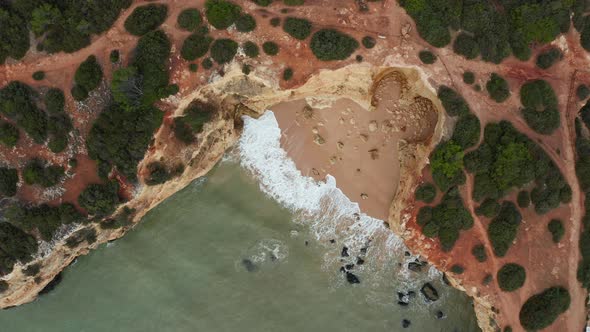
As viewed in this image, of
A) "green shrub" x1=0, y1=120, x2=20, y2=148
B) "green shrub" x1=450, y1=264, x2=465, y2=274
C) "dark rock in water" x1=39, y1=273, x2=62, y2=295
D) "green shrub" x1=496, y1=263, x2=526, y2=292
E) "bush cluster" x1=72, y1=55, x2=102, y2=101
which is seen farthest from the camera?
"dark rock in water" x1=39, y1=273, x2=62, y2=295

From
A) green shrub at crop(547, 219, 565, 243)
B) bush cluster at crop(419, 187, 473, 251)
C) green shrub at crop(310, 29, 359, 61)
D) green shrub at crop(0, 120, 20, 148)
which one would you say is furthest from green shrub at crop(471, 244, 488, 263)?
green shrub at crop(0, 120, 20, 148)

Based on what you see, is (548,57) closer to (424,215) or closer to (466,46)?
(466,46)

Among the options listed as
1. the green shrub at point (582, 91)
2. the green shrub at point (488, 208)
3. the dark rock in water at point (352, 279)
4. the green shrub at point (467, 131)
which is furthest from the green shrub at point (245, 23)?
the green shrub at point (582, 91)

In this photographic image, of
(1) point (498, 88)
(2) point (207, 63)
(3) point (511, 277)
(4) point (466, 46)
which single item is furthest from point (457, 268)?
(2) point (207, 63)

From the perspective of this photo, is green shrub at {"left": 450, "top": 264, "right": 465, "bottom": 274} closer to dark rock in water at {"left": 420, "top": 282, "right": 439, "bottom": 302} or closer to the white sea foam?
the white sea foam

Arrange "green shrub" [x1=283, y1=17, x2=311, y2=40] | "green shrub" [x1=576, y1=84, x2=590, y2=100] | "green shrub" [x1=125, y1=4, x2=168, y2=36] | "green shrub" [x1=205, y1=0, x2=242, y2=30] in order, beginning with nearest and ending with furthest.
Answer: "green shrub" [x1=125, y1=4, x2=168, y2=36]
"green shrub" [x1=205, y1=0, x2=242, y2=30]
"green shrub" [x1=283, y1=17, x2=311, y2=40]
"green shrub" [x1=576, y1=84, x2=590, y2=100]

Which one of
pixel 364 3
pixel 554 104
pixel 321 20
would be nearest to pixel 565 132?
pixel 554 104

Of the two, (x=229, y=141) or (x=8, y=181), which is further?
(x=229, y=141)
